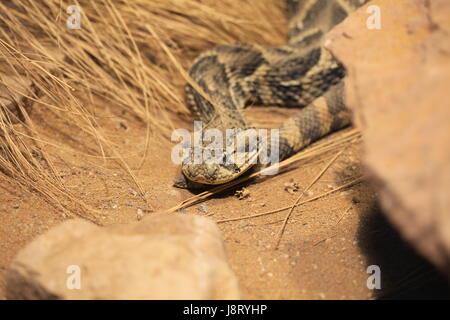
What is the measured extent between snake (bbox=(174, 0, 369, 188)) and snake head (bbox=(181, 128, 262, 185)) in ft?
0.74

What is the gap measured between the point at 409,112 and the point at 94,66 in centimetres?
250

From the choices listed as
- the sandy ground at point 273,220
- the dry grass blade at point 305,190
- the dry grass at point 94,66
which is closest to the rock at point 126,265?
the sandy ground at point 273,220

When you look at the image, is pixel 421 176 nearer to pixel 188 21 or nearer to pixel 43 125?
pixel 43 125

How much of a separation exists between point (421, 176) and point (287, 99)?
110 inches

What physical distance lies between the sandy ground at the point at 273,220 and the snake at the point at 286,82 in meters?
0.36

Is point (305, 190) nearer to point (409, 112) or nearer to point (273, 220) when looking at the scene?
point (273, 220)

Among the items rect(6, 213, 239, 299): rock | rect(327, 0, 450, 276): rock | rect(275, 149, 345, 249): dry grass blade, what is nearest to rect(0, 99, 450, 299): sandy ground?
rect(275, 149, 345, 249): dry grass blade

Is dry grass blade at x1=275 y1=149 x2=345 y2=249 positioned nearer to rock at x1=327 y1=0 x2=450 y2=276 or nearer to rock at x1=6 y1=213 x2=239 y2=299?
rock at x1=6 y1=213 x2=239 y2=299

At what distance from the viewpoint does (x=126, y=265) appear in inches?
79.5

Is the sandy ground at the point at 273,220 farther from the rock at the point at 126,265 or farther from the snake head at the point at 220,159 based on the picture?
the rock at the point at 126,265

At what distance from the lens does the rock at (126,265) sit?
1.96 m

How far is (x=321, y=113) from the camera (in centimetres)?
387

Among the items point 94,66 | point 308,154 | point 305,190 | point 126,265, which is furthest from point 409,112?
point 94,66

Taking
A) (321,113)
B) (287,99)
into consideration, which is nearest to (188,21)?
(287,99)
